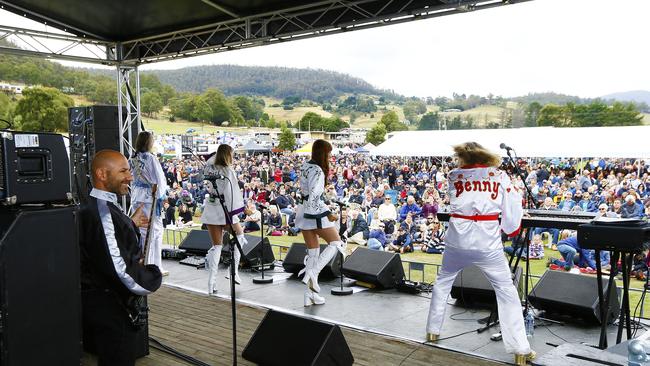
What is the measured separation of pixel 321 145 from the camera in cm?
487

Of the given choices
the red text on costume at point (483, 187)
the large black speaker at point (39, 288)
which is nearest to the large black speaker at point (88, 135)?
the large black speaker at point (39, 288)

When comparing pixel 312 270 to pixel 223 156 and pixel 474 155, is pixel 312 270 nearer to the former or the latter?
pixel 223 156

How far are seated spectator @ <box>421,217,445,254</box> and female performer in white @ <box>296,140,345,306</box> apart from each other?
16.1 ft

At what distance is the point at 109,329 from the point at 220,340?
6.09ft

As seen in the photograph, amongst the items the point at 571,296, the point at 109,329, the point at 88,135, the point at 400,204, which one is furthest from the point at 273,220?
the point at 109,329

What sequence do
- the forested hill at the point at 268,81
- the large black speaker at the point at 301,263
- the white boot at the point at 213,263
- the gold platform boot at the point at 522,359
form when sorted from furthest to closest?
1. the forested hill at the point at 268,81
2. the large black speaker at the point at 301,263
3. the white boot at the point at 213,263
4. the gold platform boot at the point at 522,359

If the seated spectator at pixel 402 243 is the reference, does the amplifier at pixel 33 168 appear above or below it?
above

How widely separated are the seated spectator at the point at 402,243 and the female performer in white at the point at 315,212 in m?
4.79

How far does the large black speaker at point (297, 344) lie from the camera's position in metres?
3.25

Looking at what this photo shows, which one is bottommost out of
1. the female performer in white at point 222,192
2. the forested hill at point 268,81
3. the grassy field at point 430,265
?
the grassy field at point 430,265

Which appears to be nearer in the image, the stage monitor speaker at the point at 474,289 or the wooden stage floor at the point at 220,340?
the wooden stage floor at the point at 220,340

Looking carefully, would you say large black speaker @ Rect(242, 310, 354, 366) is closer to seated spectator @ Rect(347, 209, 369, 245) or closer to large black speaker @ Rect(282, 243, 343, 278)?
large black speaker @ Rect(282, 243, 343, 278)

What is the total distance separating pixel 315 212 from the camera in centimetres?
494

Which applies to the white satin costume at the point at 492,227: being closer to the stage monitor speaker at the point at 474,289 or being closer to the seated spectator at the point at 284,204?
the stage monitor speaker at the point at 474,289
